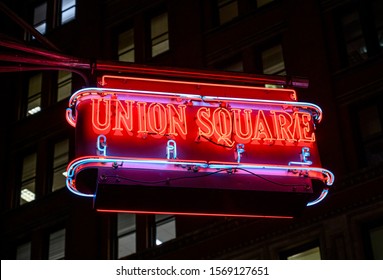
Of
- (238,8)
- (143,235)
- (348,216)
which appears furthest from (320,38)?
(143,235)

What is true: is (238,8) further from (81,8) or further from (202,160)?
(202,160)

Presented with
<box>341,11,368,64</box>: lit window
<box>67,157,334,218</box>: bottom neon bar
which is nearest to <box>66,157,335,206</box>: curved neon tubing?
<box>67,157,334,218</box>: bottom neon bar

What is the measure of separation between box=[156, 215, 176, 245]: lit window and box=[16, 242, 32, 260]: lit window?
5161mm

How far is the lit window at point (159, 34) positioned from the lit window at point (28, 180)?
5.67m

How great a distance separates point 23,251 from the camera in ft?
86.0

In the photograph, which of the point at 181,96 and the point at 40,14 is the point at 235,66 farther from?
the point at 181,96

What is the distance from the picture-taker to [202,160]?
1084 cm

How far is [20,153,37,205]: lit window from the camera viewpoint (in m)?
27.0

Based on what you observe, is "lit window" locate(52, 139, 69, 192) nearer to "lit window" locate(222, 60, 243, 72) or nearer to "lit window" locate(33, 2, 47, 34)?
"lit window" locate(33, 2, 47, 34)

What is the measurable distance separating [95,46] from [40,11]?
4.87 meters

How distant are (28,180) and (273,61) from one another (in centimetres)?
954

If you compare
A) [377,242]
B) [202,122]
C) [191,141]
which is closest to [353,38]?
[377,242]

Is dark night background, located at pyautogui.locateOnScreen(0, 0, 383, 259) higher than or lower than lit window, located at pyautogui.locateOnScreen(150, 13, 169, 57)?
lower

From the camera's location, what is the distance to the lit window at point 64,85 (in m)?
28.4
